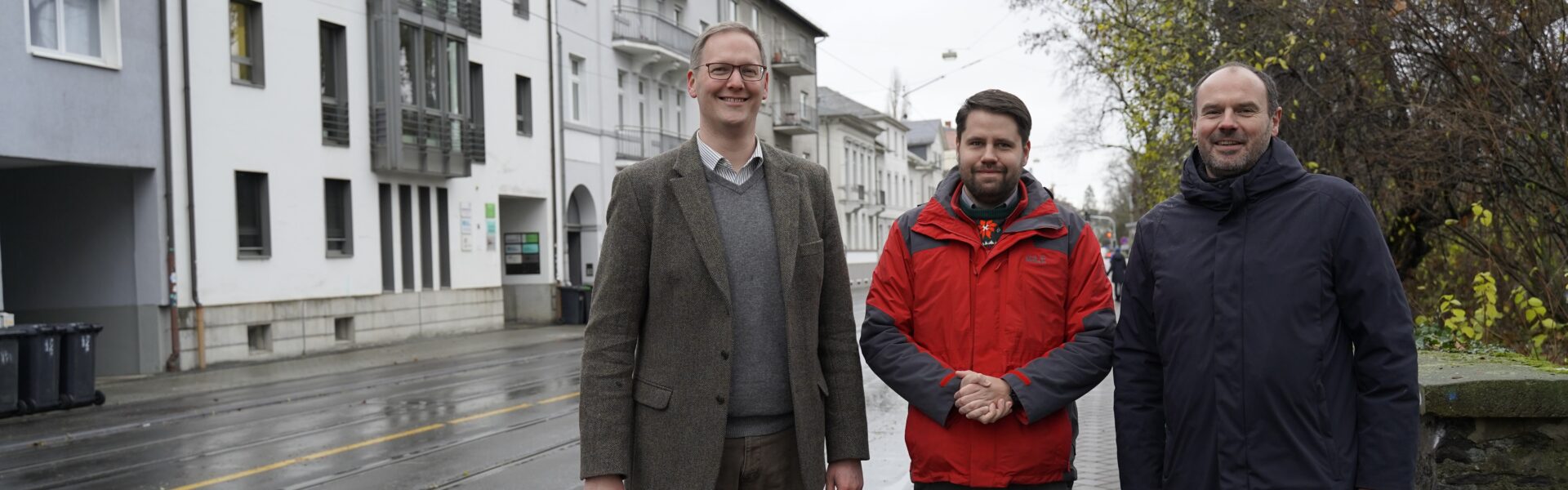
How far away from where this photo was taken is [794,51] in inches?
2015

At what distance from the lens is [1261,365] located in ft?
10.4

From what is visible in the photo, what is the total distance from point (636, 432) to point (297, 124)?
1977cm

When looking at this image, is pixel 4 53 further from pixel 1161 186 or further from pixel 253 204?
pixel 1161 186

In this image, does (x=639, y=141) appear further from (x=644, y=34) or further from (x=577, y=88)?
(x=577, y=88)

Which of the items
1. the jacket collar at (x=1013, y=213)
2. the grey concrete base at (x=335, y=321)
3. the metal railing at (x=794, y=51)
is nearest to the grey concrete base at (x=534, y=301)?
the grey concrete base at (x=335, y=321)

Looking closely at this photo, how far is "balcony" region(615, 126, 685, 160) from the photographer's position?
3328cm

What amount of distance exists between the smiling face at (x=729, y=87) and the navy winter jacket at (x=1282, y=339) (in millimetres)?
1214

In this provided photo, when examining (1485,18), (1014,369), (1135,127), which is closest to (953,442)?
(1014,369)

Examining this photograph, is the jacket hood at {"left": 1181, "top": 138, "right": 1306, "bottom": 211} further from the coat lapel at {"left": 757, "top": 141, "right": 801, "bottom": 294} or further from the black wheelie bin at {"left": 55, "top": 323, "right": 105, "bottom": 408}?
the black wheelie bin at {"left": 55, "top": 323, "right": 105, "bottom": 408}

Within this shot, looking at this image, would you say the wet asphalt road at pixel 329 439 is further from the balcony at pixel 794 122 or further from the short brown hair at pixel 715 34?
the balcony at pixel 794 122

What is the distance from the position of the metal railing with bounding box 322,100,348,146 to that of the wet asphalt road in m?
7.27

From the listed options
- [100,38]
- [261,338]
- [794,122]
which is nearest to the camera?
[100,38]

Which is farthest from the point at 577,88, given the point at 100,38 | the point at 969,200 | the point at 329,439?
the point at 969,200

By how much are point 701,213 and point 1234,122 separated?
4.82ft
